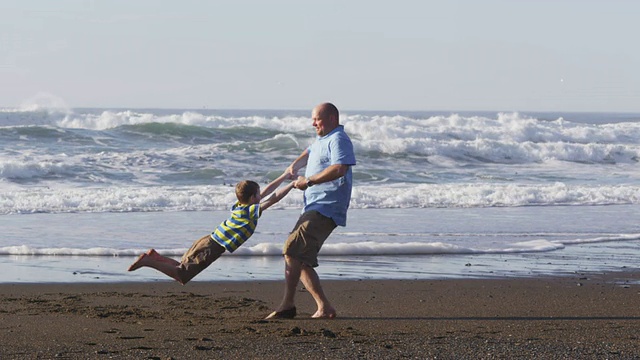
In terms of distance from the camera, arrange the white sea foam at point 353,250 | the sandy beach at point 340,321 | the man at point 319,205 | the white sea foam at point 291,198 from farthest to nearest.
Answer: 1. the white sea foam at point 291,198
2. the white sea foam at point 353,250
3. the man at point 319,205
4. the sandy beach at point 340,321

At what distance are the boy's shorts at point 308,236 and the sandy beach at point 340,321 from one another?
0.46 metres

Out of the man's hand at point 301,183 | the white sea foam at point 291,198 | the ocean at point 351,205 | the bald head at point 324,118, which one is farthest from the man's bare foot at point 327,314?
the white sea foam at point 291,198

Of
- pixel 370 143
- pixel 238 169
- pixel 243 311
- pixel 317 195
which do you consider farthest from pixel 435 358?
pixel 370 143

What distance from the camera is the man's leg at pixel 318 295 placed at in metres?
7.00

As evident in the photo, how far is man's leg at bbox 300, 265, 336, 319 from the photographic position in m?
7.00

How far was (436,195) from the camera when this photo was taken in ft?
59.7

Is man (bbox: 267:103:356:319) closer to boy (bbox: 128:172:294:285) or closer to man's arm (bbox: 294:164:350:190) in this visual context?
man's arm (bbox: 294:164:350:190)

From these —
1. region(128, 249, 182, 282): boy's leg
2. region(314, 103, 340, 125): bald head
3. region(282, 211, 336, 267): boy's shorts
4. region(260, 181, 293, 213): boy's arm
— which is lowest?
region(128, 249, 182, 282): boy's leg

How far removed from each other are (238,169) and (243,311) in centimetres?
1692

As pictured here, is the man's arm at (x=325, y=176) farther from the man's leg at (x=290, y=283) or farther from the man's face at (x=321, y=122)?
the man's leg at (x=290, y=283)

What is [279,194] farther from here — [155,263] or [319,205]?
[155,263]

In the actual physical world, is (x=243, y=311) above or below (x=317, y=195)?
below

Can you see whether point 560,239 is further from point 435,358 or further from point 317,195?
point 435,358

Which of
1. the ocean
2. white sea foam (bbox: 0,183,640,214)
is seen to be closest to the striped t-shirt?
the ocean
